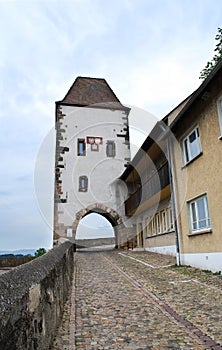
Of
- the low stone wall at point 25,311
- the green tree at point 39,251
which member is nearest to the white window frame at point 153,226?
the green tree at point 39,251

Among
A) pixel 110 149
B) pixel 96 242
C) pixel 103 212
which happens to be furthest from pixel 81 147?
pixel 96 242

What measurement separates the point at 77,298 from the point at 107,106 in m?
22.4

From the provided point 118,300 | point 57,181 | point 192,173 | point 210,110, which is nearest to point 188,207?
point 192,173

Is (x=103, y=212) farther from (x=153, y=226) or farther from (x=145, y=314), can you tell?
(x=145, y=314)

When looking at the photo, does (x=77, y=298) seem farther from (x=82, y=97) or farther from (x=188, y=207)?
(x=82, y=97)

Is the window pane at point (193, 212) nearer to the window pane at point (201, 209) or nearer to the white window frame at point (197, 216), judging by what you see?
the white window frame at point (197, 216)

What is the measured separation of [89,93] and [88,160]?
7287 millimetres

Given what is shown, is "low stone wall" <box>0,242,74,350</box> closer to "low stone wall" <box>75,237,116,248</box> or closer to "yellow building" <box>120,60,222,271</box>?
"yellow building" <box>120,60,222,271</box>

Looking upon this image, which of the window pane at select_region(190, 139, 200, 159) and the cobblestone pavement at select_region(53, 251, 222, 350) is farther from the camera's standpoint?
the window pane at select_region(190, 139, 200, 159)

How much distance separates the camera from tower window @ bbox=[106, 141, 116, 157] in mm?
25031

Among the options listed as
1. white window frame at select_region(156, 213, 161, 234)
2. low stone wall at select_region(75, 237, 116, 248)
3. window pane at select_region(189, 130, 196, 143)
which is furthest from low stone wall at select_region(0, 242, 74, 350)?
low stone wall at select_region(75, 237, 116, 248)

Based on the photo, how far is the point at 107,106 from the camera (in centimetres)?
2684

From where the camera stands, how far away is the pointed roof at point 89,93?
26438 mm

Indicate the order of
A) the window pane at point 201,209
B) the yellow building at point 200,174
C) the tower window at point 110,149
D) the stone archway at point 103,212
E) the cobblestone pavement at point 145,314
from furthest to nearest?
the tower window at point 110,149, the stone archway at point 103,212, the window pane at point 201,209, the yellow building at point 200,174, the cobblestone pavement at point 145,314
